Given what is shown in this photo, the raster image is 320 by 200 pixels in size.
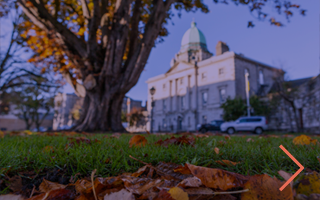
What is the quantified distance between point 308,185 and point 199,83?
39.6m

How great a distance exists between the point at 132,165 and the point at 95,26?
911 centimetres

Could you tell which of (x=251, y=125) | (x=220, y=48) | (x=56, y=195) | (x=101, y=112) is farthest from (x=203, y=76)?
(x=56, y=195)

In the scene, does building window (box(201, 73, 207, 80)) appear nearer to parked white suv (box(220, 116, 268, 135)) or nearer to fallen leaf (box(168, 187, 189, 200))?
parked white suv (box(220, 116, 268, 135))

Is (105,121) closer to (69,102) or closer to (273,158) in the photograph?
(273,158)

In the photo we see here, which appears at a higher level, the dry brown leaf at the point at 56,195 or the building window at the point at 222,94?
the building window at the point at 222,94

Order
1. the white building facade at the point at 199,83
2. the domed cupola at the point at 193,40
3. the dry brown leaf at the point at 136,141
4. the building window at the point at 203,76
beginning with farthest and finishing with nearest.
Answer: the domed cupola at the point at 193,40 → the building window at the point at 203,76 → the white building facade at the point at 199,83 → the dry brown leaf at the point at 136,141

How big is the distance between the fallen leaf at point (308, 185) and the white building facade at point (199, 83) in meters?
29.9

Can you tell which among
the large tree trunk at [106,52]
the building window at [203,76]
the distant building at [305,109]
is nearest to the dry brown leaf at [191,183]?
the large tree trunk at [106,52]

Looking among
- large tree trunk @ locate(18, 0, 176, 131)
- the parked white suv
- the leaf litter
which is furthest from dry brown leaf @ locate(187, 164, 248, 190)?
the parked white suv

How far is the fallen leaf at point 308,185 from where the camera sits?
853mm

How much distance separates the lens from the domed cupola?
46650mm

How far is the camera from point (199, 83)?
39.7m

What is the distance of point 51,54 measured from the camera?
9.88m

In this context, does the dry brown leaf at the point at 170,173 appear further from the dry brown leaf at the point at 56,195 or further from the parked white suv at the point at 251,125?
the parked white suv at the point at 251,125
